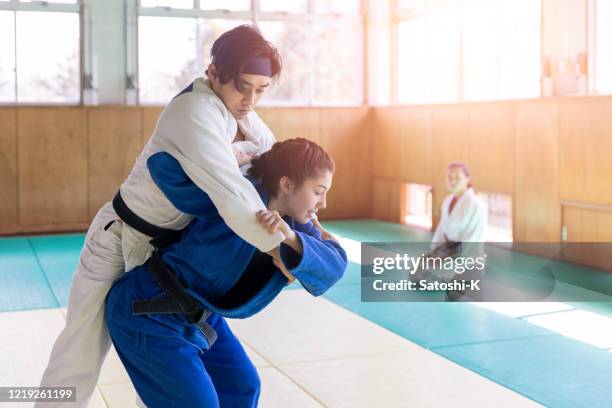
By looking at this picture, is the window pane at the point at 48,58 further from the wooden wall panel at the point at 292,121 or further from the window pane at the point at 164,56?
the wooden wall panel at the point at 292,121

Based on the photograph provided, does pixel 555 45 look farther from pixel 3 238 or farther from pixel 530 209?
pixel 3 238

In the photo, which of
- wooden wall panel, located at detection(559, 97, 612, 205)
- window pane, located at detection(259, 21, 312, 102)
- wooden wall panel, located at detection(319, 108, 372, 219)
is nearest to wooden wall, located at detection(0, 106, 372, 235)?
window pane, located at detection(259, 21, 312, 102)

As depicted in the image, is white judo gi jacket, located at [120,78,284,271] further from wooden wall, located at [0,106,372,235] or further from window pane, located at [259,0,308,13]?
window pane, located at [259,0,308,13]

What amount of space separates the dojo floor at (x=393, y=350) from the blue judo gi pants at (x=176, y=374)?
1123 mm

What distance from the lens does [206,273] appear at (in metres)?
2.05

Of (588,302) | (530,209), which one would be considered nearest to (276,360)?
(588,302)

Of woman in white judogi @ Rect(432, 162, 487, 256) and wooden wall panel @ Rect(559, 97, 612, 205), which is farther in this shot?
wooden wall panel @ Rect(559, 97, 612, 205)

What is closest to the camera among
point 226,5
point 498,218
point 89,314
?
point 89,314

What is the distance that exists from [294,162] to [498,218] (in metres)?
6.47

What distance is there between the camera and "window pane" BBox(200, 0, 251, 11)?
9.70 metres

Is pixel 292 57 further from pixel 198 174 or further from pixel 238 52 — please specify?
pixel 198 174

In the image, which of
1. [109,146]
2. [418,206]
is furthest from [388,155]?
[109,146]

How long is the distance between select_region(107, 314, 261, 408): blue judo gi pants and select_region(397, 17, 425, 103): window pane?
25.6 ft

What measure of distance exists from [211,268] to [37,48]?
7.81 m
